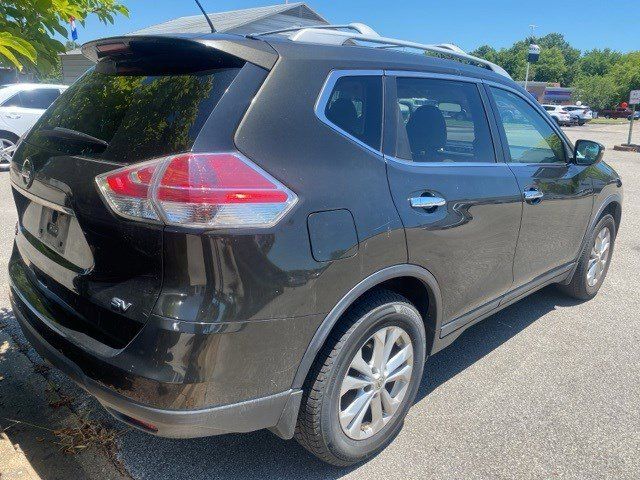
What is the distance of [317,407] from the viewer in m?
2.27

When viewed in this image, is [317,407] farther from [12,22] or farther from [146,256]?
[12,22]

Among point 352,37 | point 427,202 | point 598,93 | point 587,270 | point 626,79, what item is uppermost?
point 352,37

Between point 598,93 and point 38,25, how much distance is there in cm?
7462

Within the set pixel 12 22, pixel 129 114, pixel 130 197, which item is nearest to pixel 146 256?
pixel 130 197

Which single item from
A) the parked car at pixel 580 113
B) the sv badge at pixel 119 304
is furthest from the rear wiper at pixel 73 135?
the parked car at pixel 580 113

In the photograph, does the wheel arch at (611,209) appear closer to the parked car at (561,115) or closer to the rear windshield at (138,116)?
the rear windshield at (138,116)

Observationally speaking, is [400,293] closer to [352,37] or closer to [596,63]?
[352,37]

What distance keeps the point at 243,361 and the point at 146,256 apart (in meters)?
0.50

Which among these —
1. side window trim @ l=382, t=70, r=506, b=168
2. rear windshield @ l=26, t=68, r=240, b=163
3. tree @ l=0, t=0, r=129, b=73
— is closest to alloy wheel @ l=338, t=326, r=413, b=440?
side window trim @ l=382, t=70, r=506, b=168

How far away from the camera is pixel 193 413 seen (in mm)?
1926

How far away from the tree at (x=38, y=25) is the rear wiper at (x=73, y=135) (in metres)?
0.30

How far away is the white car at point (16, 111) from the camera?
1111 centimetres

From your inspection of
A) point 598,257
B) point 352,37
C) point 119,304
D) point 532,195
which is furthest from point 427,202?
point 598,257

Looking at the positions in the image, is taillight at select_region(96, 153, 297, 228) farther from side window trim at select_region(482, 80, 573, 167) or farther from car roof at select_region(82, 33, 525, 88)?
side window trim at select_region(482, 80, 573, 167)
